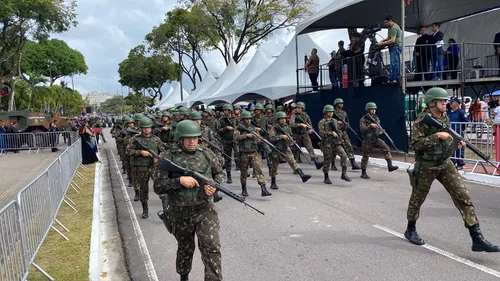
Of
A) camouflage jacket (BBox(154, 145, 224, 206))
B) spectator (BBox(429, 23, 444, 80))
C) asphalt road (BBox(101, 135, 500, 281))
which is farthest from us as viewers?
spectator (BBox(429, 23, 444, 80))

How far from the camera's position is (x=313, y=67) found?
15.8 meters

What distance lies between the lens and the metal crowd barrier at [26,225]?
384cm

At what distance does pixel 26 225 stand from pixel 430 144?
491 centimetres

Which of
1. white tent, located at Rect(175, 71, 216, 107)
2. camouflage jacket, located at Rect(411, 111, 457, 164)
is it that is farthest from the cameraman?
white tent, located at Rect(175, 71, 216, 107)

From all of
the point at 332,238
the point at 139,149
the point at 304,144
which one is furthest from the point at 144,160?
the point at 304,144

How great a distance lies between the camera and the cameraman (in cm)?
1149

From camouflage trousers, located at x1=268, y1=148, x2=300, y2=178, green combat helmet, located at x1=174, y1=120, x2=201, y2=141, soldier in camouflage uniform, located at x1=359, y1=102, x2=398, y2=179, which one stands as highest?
green combat helmet, located at x1=174, y1=120, x2=201, y2=141

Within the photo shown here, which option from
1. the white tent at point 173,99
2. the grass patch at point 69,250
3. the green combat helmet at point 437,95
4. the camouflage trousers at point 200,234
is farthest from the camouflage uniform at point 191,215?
the white tent at point 173,99

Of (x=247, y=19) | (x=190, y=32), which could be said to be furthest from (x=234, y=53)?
(x=190, y=32)

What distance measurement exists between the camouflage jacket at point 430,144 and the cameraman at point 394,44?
715 cm

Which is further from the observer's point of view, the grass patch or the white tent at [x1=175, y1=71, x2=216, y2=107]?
the white tent at [x1=175, y1=71, x2=216, y2=107]

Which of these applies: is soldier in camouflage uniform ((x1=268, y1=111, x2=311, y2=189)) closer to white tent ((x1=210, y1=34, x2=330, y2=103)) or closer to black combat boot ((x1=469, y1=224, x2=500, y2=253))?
black combat boot ((x1=469, y1=224, x2=500, y2=253))

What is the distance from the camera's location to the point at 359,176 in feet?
32.6

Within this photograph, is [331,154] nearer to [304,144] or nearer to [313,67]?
[304,144]
